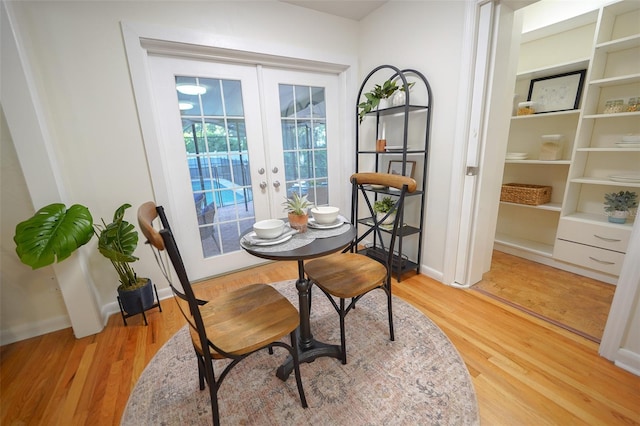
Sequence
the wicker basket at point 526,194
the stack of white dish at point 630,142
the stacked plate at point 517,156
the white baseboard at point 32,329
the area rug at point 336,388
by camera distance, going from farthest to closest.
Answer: the stacked plate at point 517,156 → the wicker basket at point 526,194 → the stack of white dish at point 630,142 → the white baseboard at point 32,329 → the area rug at point 336,388

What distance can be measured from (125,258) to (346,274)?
1366 millimetres

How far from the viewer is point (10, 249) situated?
158cm

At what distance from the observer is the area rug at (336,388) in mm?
1131

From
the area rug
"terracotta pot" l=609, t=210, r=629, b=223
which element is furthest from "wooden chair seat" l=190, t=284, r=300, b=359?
"terracotta pot" l=609, t=210, r=629, b=223

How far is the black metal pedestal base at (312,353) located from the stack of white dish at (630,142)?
258cm

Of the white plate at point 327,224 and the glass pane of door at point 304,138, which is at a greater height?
the glass pane of door at point 304,138

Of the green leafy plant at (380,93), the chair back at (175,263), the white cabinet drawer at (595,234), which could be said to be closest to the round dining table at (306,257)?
the chair back at (175,263)

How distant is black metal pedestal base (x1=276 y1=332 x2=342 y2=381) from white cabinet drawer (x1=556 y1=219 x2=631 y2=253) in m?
2.29

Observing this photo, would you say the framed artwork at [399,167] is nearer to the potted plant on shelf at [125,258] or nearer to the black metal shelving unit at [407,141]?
the black metal shelving unit at [407,141]

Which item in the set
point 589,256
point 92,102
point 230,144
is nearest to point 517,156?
point 589,256

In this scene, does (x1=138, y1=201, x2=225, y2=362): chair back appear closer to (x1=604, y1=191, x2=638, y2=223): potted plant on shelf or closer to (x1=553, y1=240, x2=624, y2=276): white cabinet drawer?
(x1=553, y1=240, x2=624, y2=276): white cabinet drawer

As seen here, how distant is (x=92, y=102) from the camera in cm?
168

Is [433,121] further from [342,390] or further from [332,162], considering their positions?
[342,390]

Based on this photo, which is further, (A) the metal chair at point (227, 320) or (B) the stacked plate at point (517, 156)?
(B) the stacked plate at point (517, 156)
